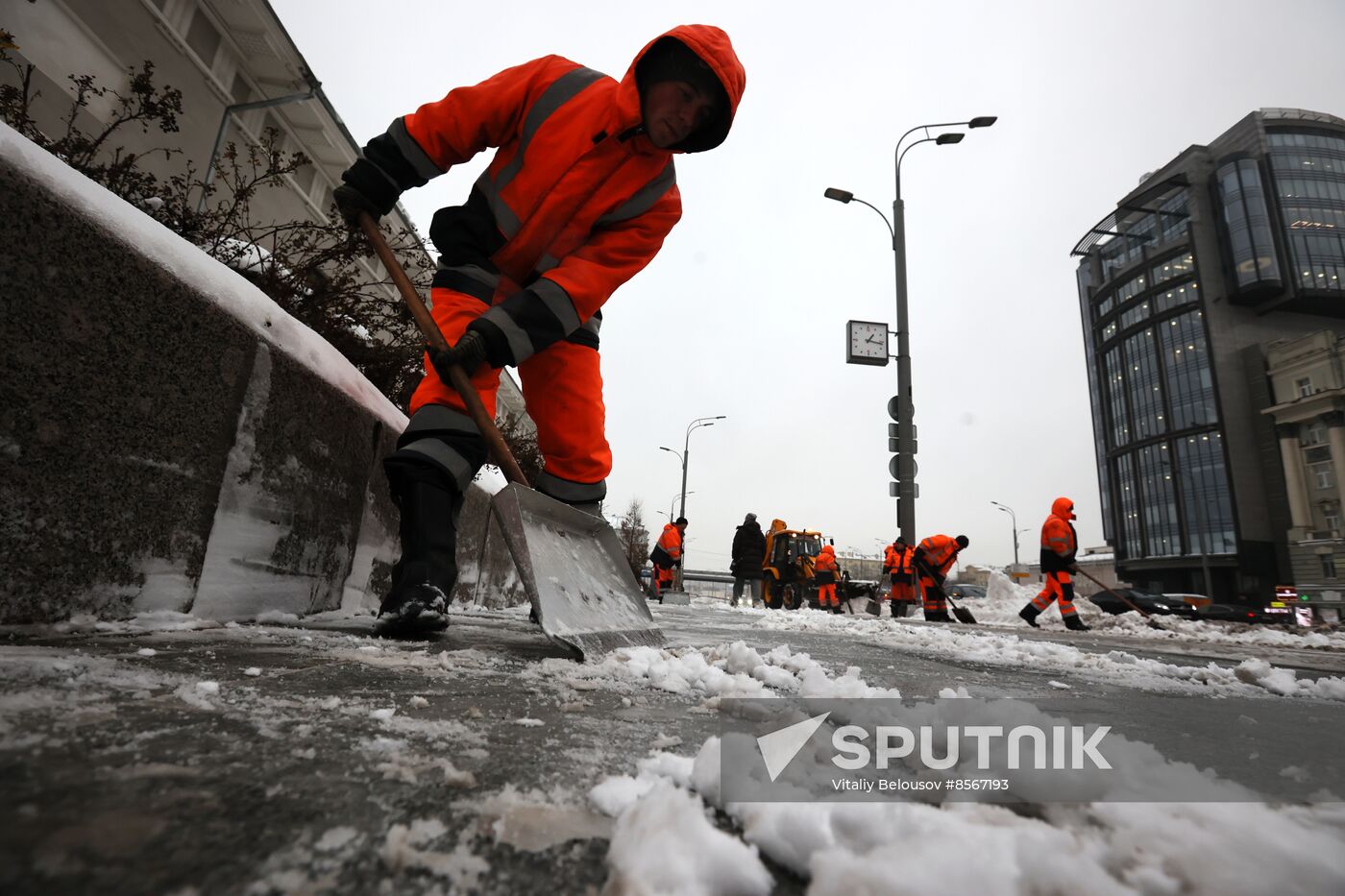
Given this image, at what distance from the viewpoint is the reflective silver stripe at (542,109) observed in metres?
2.21

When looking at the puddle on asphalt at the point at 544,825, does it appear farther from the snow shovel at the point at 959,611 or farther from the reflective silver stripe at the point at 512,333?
the snow shovel at the point at 959,611

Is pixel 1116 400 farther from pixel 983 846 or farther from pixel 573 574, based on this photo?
pixel 983 846

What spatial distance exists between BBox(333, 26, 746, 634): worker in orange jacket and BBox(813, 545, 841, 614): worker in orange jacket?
47.0 feet

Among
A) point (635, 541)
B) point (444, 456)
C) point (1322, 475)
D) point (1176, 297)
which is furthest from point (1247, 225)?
point (444, 456)

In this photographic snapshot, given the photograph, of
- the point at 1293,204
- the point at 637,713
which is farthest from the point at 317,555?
the point at 1293,204

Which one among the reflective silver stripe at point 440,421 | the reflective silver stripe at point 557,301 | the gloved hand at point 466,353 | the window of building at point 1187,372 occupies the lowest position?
the reflective silver stripe at point 440,421

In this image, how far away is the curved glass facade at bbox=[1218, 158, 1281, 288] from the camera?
4359 centimetres

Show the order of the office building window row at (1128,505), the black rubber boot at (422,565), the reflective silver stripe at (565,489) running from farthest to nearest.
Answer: the office building window row at (1128,505) < the reflective silver stripe at (565,489) < the black rubber boot at (422,565)

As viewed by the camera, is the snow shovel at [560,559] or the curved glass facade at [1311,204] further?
the curved glass facade at [1311,204]

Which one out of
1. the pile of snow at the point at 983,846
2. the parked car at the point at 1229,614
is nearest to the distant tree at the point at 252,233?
the pile of snow at the point at 983,846

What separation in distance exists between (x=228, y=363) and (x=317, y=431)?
0.46m

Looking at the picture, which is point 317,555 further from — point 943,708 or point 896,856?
point 896,856

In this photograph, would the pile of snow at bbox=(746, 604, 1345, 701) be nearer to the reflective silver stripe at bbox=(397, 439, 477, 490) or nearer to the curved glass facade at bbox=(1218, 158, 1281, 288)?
the reflective silver stripe at bbox=(397, 439, 477, 490)

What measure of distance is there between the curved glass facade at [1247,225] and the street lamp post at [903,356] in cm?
4958
